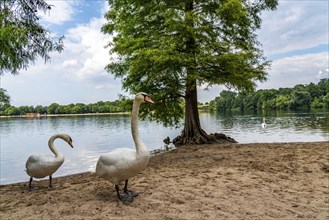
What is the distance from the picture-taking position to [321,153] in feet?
32.1

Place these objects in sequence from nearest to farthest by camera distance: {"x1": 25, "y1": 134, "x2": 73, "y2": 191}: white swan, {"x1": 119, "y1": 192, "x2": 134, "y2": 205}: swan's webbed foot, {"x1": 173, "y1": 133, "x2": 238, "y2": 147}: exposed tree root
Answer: {"x1": 119, "y1": 192, "x2": 134, "y2": 205}: swan's webbed foot, {"x1": 25, "y1": 134, "x2": 73, "y2": 191}: white swan, {"x1": 173, "y1": 133, "x2": 238, "y2": 147}: exposed tree root

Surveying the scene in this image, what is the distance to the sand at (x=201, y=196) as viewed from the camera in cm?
449

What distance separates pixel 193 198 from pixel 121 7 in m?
13.9

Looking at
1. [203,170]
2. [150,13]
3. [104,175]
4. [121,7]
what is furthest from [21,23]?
[121,7]

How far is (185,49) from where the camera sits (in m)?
13.5

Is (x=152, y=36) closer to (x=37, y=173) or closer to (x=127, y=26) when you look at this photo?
(x=127, y=26)

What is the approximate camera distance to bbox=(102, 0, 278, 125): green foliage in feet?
40.8

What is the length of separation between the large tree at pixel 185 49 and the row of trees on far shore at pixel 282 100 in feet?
212

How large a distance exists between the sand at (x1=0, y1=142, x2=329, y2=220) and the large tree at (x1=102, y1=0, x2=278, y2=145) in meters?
5.53

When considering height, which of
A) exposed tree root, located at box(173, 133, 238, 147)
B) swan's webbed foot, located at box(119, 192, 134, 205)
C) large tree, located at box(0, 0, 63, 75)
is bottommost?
exposed tree root, located at box(173, 133, 238, 147)

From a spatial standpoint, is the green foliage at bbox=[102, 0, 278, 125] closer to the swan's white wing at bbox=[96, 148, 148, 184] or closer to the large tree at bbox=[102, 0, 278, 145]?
the large tree at bbox=[102, 0, 278, 145]

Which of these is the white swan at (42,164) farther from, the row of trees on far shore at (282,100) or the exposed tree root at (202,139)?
the row of trees on far shore at (282,100)

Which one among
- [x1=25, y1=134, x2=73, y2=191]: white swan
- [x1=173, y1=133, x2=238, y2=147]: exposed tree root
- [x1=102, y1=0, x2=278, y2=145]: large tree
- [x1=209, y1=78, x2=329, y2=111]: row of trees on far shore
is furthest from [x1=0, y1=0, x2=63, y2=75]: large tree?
[x1=209, y1=78, x2=329, y2=111]: row of trees on far shore

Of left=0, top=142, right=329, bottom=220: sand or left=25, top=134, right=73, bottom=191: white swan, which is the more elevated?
left=25, top=134, right=73, bottom=191: white swan
